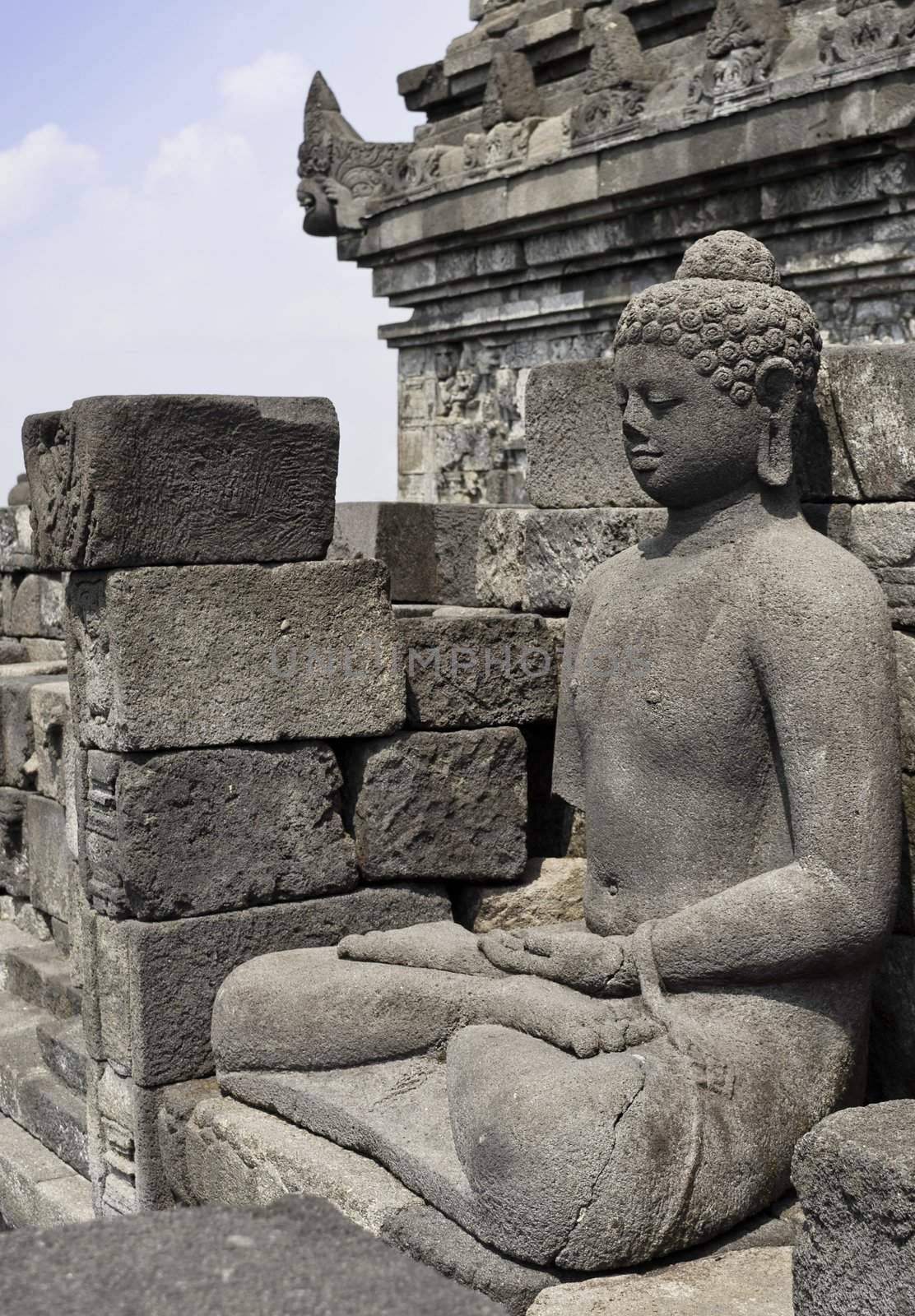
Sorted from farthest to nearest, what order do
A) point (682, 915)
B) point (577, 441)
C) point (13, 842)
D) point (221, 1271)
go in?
point (13, 842)
point (577, 441)
point (682, 915)
point (221, 1271)

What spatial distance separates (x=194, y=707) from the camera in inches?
165

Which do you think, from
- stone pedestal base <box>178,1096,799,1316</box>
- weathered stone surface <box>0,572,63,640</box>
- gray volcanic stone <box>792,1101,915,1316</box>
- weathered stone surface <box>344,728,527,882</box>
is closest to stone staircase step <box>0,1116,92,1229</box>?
stone pedestal base <box>178,1096,799,1316</box>

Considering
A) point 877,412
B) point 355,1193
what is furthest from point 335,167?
point 355,1193

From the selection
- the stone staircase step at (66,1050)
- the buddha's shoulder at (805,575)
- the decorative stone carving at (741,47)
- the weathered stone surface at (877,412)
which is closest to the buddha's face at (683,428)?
the buddha's shoulder at (805,575)

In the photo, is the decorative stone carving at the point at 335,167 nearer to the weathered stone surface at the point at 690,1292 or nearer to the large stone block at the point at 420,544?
the large stone block at the point at 420,544

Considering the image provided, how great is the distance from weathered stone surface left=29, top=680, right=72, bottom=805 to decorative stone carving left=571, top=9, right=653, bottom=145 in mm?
6179

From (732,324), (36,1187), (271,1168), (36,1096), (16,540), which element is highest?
(732,324)

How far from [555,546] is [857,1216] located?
2.30 m

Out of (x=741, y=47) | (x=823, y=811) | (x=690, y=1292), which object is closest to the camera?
(x=690, y=1292)

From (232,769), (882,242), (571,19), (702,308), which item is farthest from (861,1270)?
(571,19)

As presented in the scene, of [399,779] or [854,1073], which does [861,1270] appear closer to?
[854,1073]

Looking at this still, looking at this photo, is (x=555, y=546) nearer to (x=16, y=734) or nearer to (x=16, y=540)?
(x=16, y=734)

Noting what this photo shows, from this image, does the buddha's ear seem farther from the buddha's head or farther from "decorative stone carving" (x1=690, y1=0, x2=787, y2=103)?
"decorative stone carving" (x1=690, y1=0, x2=787, y2=103)

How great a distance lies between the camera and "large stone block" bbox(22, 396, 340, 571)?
4.11 m
